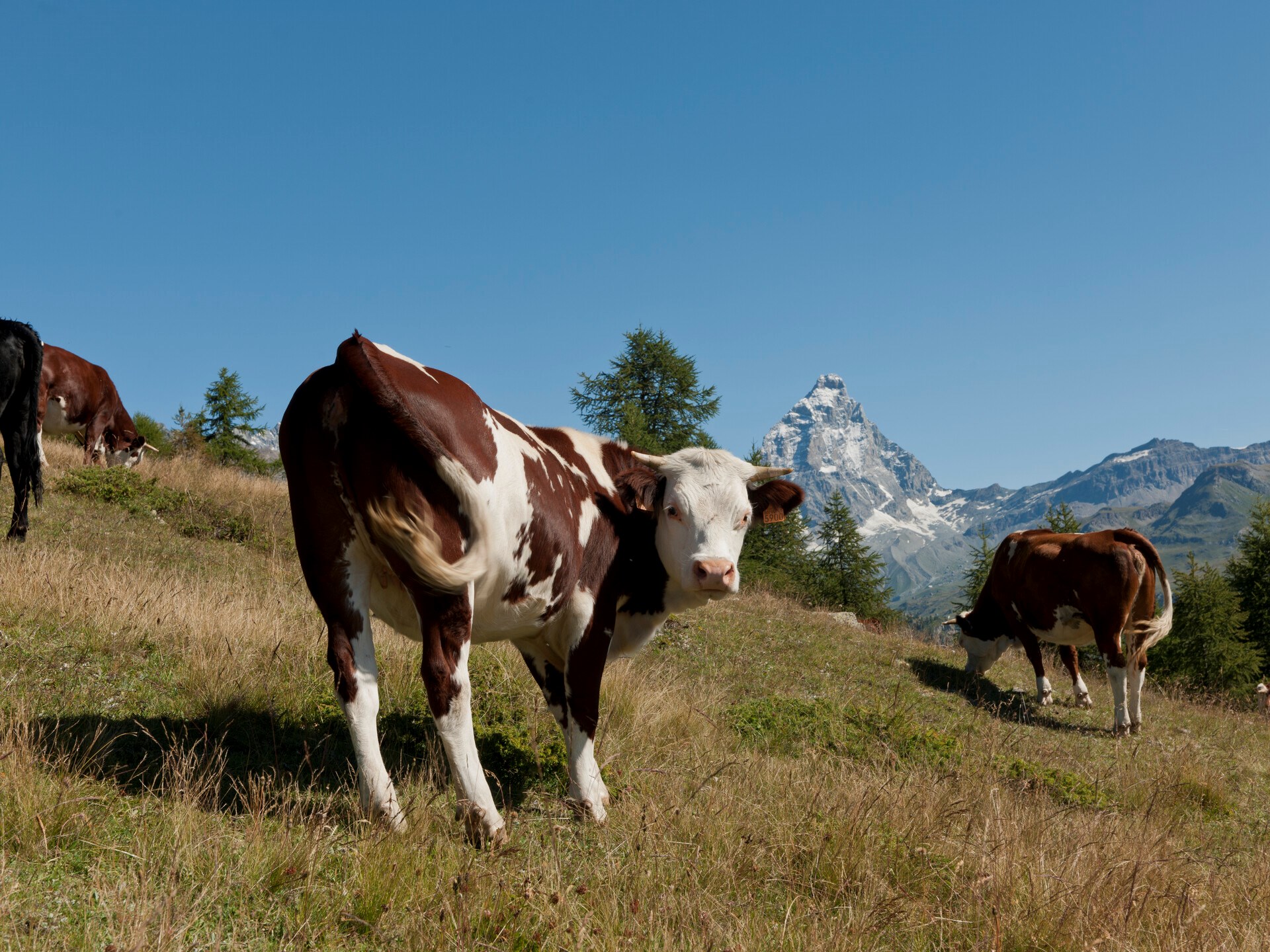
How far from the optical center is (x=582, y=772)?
4871 millimetres

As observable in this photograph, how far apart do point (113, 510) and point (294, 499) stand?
10.8 meters

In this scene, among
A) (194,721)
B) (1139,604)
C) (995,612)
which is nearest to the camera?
(194,721)

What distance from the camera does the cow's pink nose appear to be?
4930 mm

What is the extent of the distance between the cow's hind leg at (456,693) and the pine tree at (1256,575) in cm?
3878

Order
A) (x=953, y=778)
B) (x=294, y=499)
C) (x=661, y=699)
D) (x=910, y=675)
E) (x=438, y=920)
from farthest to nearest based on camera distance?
1. (x=910, y=675)
2. (x=661, y=699)
3. (x=953, y=778)
4. (x=294, y=499)
5. (x=438, y=920)

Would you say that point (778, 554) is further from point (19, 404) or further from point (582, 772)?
point (582, 772)

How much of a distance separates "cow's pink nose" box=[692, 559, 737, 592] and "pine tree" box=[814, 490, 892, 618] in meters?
33.6

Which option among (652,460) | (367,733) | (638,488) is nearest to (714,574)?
(638,488)

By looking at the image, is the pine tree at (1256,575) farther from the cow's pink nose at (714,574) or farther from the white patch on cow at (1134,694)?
the cow's pink nose at (714,574)

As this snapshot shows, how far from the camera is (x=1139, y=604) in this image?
12.6 meters

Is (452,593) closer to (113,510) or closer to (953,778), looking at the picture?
(953,778)

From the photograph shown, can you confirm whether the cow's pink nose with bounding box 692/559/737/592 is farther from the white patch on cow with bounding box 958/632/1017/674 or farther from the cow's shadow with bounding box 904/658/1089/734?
the white patch on cow with bounding box 958/632/1017/674

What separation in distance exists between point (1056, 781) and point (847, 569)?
34.8 metres

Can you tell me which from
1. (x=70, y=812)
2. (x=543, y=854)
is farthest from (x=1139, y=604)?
(x=70, y=812)
